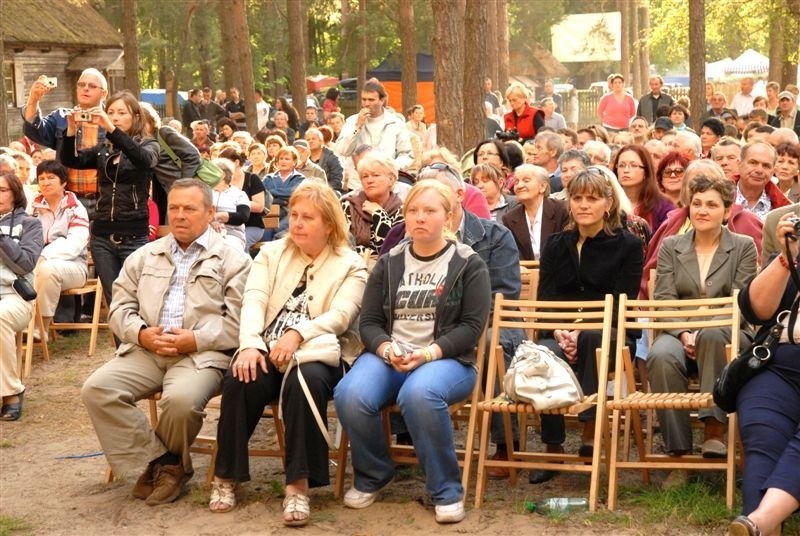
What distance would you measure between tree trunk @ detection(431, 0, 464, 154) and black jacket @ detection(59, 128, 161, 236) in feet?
22.4

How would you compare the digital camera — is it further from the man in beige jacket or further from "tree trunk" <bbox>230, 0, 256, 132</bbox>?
"tree trunk" <bbox>230, 0, 256, 132</bbox>

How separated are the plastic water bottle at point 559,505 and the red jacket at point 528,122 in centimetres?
933

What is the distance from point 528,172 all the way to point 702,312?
2067 mm

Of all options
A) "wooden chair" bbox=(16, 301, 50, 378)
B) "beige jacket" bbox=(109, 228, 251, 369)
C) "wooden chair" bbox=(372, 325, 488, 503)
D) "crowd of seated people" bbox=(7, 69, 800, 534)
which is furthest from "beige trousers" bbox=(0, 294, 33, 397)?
"wooden chair" bbox=(372, 325, 488, 503)

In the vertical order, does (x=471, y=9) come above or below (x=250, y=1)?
below

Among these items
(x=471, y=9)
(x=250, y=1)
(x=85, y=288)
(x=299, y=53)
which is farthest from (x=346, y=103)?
(x=85, y=288)

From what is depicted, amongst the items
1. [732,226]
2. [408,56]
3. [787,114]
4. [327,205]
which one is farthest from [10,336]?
[408,56]

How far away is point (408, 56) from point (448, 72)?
1049cm

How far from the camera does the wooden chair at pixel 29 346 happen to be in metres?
9.51

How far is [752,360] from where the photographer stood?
5.62 m

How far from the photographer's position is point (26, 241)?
8961 mm

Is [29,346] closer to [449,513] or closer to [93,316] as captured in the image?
[93,316]

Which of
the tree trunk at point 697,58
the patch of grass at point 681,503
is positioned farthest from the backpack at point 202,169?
the tree trunk at point 697,58

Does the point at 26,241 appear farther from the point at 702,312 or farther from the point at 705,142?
the point at 705,142
